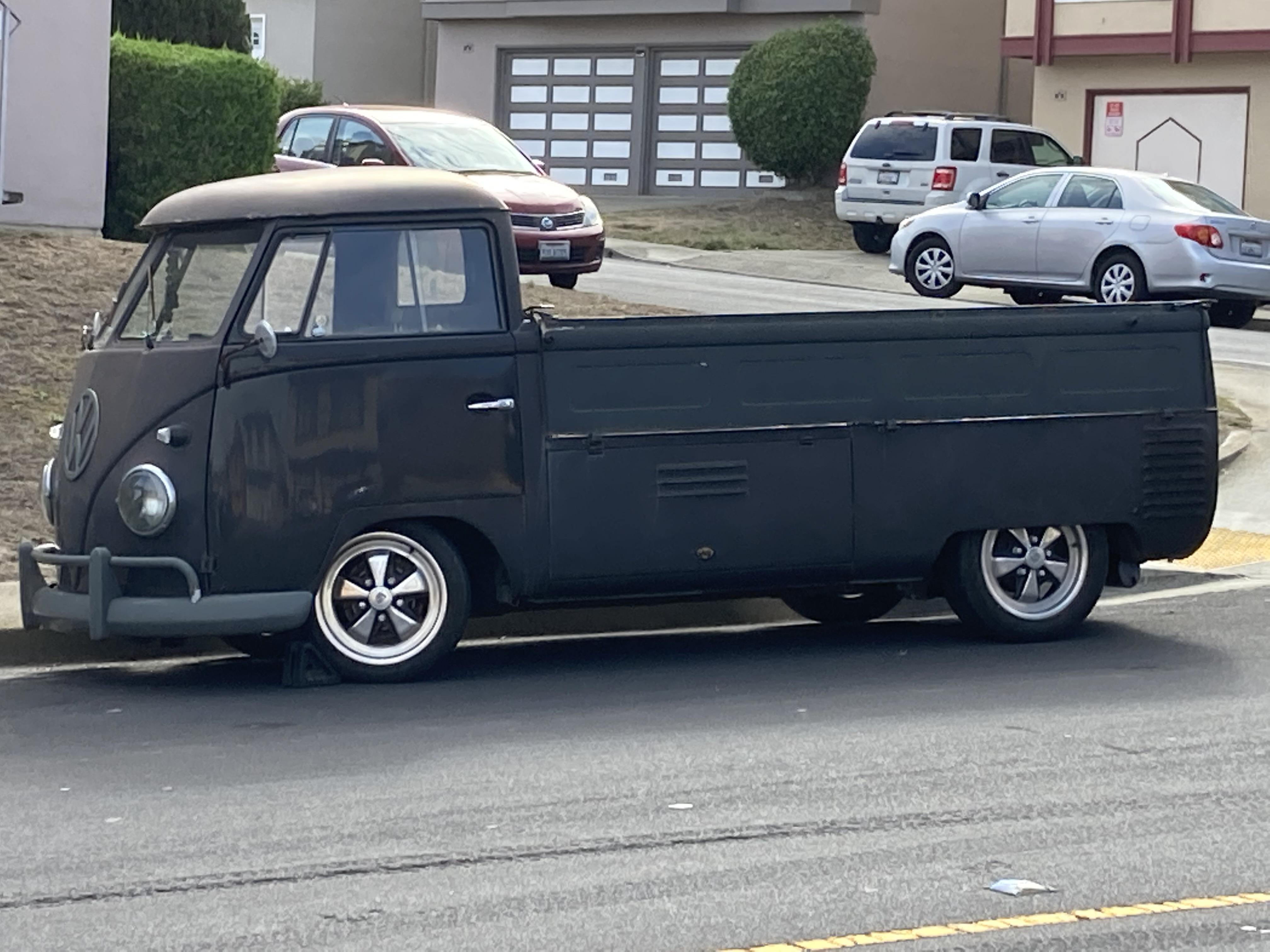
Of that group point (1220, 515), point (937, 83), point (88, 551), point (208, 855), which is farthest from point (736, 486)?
point (937, 83)

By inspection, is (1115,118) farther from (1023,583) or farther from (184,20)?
(1023,583)

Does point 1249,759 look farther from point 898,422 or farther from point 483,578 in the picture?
point 483,578

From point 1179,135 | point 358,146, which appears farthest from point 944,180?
point 358,146

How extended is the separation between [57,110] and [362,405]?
910 centimetres

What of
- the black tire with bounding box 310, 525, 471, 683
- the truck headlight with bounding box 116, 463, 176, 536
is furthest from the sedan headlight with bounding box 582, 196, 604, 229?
the truck headlight with bounding box 116, 463, 176, 536

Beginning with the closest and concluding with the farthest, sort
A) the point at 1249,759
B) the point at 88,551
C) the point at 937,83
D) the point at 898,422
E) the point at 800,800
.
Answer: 1. the point at 800,800
2. the point at 1249,759
3. the point at 88,551
4. the point at 898,422
5. the point at 937,83

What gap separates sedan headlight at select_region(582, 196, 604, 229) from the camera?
19.7 m

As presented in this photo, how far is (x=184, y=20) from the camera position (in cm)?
2100

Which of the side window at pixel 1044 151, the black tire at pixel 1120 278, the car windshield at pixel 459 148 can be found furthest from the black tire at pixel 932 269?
the side window at pixel 1044 151

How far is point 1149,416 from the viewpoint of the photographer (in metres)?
9.62

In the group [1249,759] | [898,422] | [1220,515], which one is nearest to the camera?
[1249,759]

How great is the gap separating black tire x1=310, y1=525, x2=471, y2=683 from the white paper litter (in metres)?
3.38

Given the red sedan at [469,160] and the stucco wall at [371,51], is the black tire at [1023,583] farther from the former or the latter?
the stucco wall at [371,51]

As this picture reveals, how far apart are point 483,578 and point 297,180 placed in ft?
5.95
